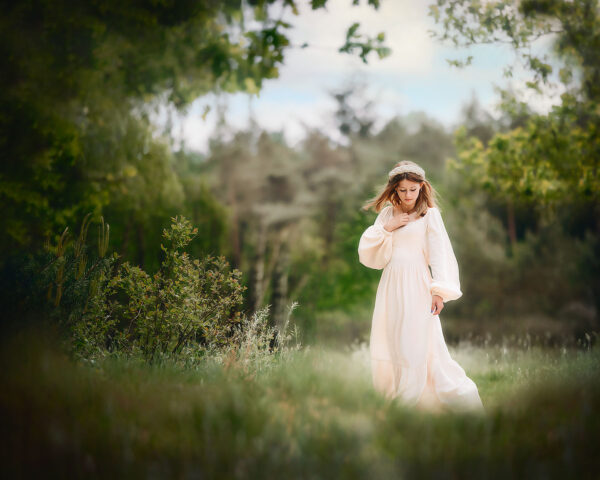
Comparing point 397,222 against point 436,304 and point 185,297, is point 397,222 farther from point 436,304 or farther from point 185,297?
point 185,297

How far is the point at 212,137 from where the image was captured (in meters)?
19.0

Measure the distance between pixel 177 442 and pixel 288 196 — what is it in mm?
18424

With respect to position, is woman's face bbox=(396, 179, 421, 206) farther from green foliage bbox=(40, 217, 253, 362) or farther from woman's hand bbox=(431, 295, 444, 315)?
green foliage bbox=(40, 217, 253, 362)

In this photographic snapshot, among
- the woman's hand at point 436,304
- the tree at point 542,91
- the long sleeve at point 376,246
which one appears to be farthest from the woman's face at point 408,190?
the tree at point 542,91

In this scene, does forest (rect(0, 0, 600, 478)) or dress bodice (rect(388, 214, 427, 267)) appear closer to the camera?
forest (rect(0, 0, 600, 478))

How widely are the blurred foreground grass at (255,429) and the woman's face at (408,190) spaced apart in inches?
67.6

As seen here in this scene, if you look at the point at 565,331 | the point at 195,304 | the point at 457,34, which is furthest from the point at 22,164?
the point at 565,331

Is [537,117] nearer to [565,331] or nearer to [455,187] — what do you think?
[565,331]

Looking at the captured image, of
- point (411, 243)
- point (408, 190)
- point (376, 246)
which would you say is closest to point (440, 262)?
point (411, 243)

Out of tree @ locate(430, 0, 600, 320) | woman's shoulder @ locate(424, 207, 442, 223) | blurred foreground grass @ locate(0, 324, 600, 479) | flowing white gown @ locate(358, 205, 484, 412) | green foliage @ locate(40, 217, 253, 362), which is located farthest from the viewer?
tree @ locate(430, 0, 600, 320)

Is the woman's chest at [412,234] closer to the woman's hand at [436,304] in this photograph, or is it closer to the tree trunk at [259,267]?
the woman's hand at [436,304]

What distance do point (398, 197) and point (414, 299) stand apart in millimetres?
989

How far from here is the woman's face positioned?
453 cm

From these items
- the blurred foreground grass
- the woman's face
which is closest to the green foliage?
the blurred foreground grass
